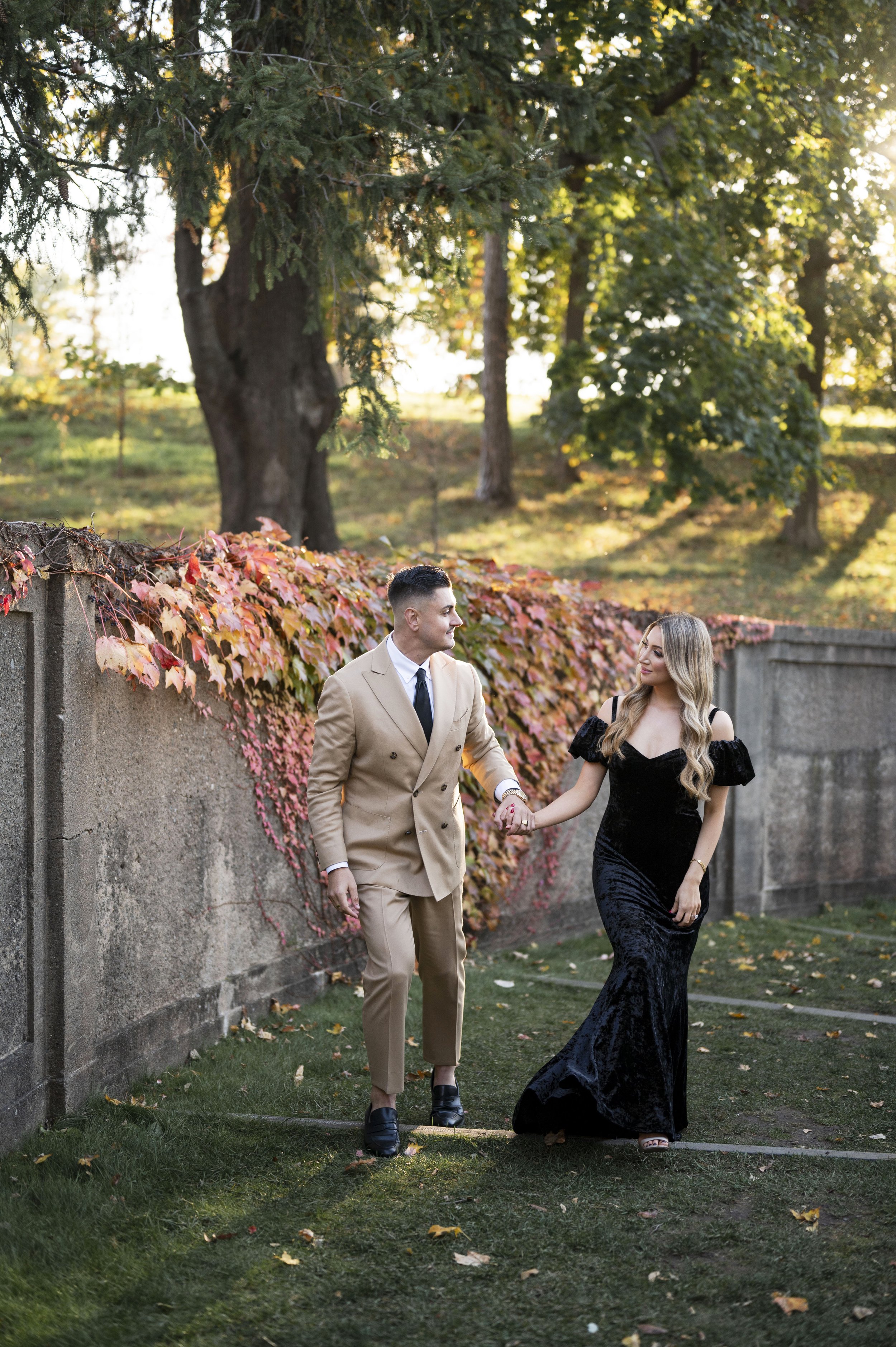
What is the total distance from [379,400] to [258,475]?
9.71ft

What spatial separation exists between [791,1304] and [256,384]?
34.4ft

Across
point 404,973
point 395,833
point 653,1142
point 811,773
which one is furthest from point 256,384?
point 653,1142

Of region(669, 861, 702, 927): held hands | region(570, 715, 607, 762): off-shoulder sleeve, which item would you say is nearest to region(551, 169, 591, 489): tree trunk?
region(570, 715, 607, 762): off-shoulder sleeve

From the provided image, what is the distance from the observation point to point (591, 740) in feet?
16.6

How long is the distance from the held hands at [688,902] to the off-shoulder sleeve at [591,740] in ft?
1.95

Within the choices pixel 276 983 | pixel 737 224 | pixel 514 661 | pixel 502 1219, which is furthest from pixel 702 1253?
pixel 737 224

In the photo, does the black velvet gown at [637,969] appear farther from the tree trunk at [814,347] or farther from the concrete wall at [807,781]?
the tree trunk at [814,347]

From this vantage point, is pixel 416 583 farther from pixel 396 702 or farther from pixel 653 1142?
pixel 653 1142

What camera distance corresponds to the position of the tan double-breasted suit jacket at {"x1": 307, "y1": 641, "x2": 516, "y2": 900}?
4578 millimetres

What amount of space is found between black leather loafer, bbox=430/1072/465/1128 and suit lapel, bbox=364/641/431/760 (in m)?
1.35

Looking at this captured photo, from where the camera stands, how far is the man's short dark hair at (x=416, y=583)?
15.2ft

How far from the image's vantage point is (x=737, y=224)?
17.4 meters

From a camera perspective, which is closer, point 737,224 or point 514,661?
point 514,661

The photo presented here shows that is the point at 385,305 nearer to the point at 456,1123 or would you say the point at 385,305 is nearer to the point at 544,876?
the point at 544,876
